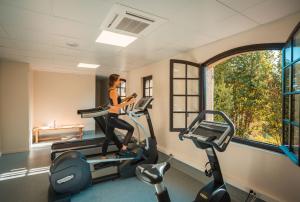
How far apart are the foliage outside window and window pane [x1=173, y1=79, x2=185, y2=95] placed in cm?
179

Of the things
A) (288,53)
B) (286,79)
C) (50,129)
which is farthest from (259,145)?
(50,129)

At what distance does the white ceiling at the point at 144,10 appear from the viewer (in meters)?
1.69

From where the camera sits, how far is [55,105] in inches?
246

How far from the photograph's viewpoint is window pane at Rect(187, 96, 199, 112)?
10.5ft

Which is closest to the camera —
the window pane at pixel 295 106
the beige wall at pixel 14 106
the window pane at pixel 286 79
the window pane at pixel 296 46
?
the window pane at pixel 296 46

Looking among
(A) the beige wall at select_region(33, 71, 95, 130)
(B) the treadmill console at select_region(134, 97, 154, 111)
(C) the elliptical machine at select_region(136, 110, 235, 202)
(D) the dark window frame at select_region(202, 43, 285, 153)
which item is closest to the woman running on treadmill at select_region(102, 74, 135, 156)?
(B) the treadmill console at select_region(134, 97, 154, 111)

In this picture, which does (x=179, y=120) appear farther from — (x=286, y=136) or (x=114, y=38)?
(x=114, y=38)

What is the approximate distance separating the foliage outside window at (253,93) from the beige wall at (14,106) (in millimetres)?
5408

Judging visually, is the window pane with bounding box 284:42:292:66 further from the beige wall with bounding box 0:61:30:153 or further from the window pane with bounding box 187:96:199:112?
the beige wall with bounding box 0:61:30:153

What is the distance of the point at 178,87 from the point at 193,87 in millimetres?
301

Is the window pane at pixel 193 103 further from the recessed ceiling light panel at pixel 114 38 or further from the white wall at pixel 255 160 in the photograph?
the recessed ceiling light panel at pixel 114 38

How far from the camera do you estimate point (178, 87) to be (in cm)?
335

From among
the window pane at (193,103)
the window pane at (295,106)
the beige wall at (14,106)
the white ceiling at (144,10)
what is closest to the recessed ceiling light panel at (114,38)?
the white ceiling at (144,10)

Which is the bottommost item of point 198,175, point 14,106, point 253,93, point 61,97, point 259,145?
point 198,175
